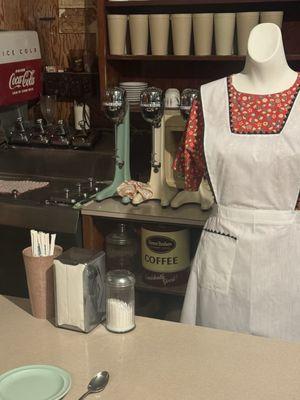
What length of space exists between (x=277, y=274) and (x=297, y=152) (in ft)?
1.21

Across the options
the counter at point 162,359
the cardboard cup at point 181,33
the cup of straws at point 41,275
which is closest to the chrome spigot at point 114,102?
the cardboard cup at point 181,33

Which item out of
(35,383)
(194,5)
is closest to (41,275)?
(35,383)

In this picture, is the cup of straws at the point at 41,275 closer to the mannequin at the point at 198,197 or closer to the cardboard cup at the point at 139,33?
the mannequin at the point at 198,197

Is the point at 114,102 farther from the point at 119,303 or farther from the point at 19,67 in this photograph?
the point at 119,303

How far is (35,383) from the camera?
1.17m

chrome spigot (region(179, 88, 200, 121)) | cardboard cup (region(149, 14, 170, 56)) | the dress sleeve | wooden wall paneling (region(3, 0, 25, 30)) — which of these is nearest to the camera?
the dress sleeve

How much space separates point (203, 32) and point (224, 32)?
10cm

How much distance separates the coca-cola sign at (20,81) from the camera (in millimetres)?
2842

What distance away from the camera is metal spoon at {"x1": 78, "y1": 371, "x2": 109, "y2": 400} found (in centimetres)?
114

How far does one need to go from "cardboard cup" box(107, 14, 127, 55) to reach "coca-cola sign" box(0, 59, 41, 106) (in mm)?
490

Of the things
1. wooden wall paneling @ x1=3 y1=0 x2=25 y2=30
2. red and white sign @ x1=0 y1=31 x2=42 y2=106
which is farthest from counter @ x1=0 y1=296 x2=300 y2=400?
wooden wall paneling @ x1=3 y1=0 x2=25 y2=30

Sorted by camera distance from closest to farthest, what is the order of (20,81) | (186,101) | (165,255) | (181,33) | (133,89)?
(186,101), (165,255), (181,33), (133,89), (20,81)

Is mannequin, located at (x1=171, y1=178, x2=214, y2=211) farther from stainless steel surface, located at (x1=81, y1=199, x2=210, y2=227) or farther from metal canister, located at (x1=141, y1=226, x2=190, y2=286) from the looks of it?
metal canister, located at (x1=141, y1=226, x2=190, y2=286)

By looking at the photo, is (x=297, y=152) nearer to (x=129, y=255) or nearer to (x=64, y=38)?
(x=129, y=255)
